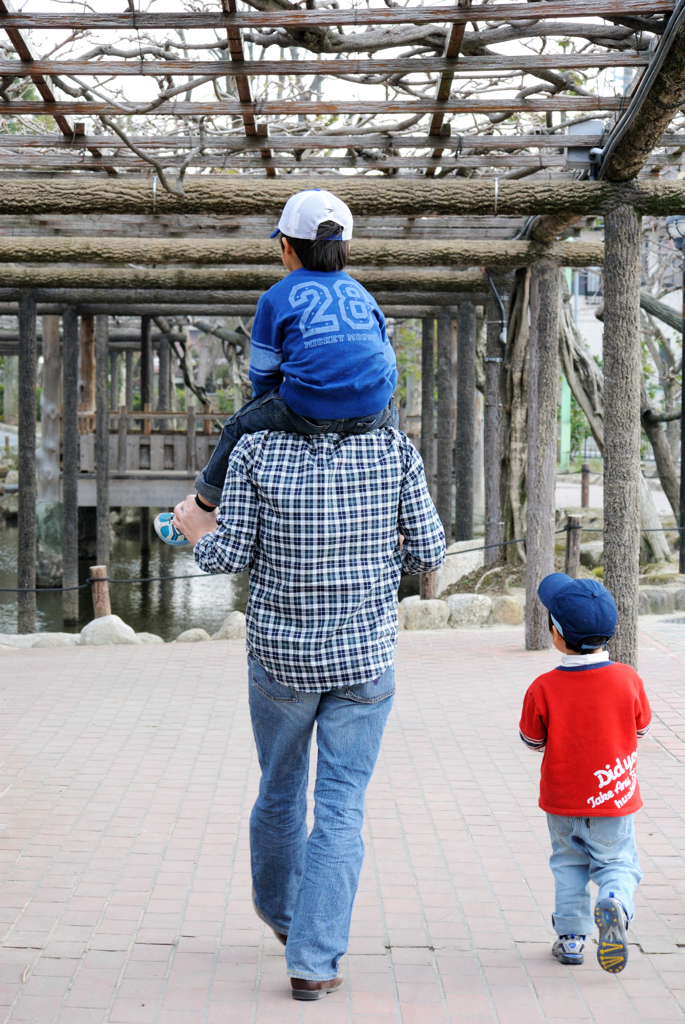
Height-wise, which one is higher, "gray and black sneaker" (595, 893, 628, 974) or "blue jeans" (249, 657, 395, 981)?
"blue jeans" (249, 657, 395, 981)

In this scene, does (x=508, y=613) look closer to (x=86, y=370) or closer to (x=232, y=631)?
(x=232, y=631)

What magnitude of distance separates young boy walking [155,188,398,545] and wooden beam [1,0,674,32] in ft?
5.76

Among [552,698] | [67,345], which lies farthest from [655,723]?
[67,345]

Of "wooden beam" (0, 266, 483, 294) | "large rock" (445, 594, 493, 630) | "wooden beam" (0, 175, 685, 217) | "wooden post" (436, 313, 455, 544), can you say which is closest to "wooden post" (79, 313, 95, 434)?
"wooden post" (436, 313, 455, 544)

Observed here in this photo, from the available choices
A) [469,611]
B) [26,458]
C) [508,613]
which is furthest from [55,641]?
[26,458]

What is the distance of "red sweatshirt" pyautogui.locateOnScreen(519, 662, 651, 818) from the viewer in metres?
2.72

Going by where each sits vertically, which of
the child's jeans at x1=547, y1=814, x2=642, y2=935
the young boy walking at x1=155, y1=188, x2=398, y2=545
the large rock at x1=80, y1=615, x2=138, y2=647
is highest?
the young boy walking at x1=155, y1=188, x2=398, y2=545

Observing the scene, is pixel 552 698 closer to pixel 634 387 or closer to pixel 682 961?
pixel 682 961

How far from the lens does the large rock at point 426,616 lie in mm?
8281

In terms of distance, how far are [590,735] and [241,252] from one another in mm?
5094

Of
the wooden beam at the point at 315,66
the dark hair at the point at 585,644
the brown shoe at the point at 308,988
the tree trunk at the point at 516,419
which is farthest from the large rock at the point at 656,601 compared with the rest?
the brown shoe at the point at 308,988

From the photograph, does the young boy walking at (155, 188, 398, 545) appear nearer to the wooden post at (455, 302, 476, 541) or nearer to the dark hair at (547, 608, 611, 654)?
the dark hair at (547, 608, 611, 654)

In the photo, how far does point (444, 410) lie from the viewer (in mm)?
13664

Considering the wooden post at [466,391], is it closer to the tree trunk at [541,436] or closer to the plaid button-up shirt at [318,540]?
the tree trunk at [541,436]
